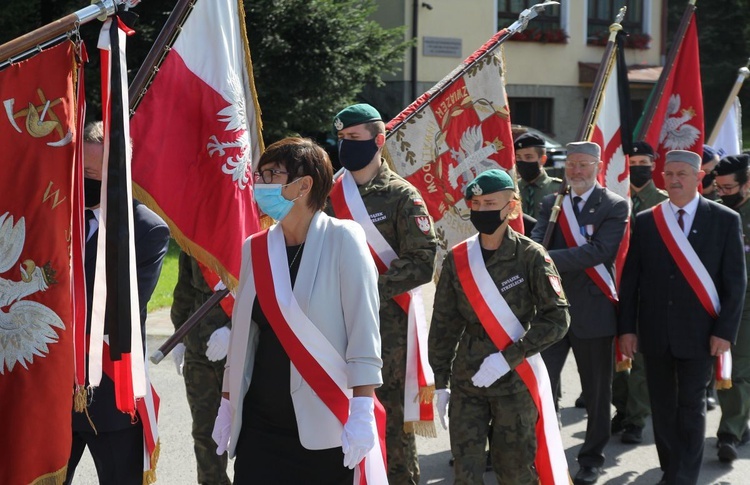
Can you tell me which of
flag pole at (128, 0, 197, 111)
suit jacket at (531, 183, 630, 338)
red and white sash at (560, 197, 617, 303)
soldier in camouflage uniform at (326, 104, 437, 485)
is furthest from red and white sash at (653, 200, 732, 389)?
flag pole at (128, 0, 197, 111)

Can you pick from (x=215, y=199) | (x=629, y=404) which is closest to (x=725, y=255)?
(x=629, y=404)

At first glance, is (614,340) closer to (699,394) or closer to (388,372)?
(699,394)

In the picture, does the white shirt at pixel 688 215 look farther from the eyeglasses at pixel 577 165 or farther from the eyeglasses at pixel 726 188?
the eyeglasses at pixel 726 188

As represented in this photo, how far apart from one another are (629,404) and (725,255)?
5.77ft

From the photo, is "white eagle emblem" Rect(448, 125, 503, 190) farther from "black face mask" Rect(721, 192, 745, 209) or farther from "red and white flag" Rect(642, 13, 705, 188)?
"red and white flag" Rect(642, 13, 705, 188)

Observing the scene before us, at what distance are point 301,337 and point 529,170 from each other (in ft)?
Result: 14.3

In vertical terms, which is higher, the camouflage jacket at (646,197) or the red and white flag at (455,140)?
the red and white flag at (455,140)

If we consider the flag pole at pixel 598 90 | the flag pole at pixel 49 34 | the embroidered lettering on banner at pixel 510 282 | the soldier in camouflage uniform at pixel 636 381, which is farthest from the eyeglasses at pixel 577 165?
the flag pole at pixel 49 34

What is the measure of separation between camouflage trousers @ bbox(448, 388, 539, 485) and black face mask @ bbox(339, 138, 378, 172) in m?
1.30

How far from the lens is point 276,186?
3.76 m

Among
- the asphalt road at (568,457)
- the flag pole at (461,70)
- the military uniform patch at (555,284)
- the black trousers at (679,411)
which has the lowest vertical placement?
the asphalt road at (568,457)

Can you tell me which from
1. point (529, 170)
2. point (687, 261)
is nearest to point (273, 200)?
point (687, 261)

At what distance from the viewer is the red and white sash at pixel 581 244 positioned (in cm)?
654

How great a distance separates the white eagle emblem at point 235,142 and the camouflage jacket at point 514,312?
1212 millimetres
